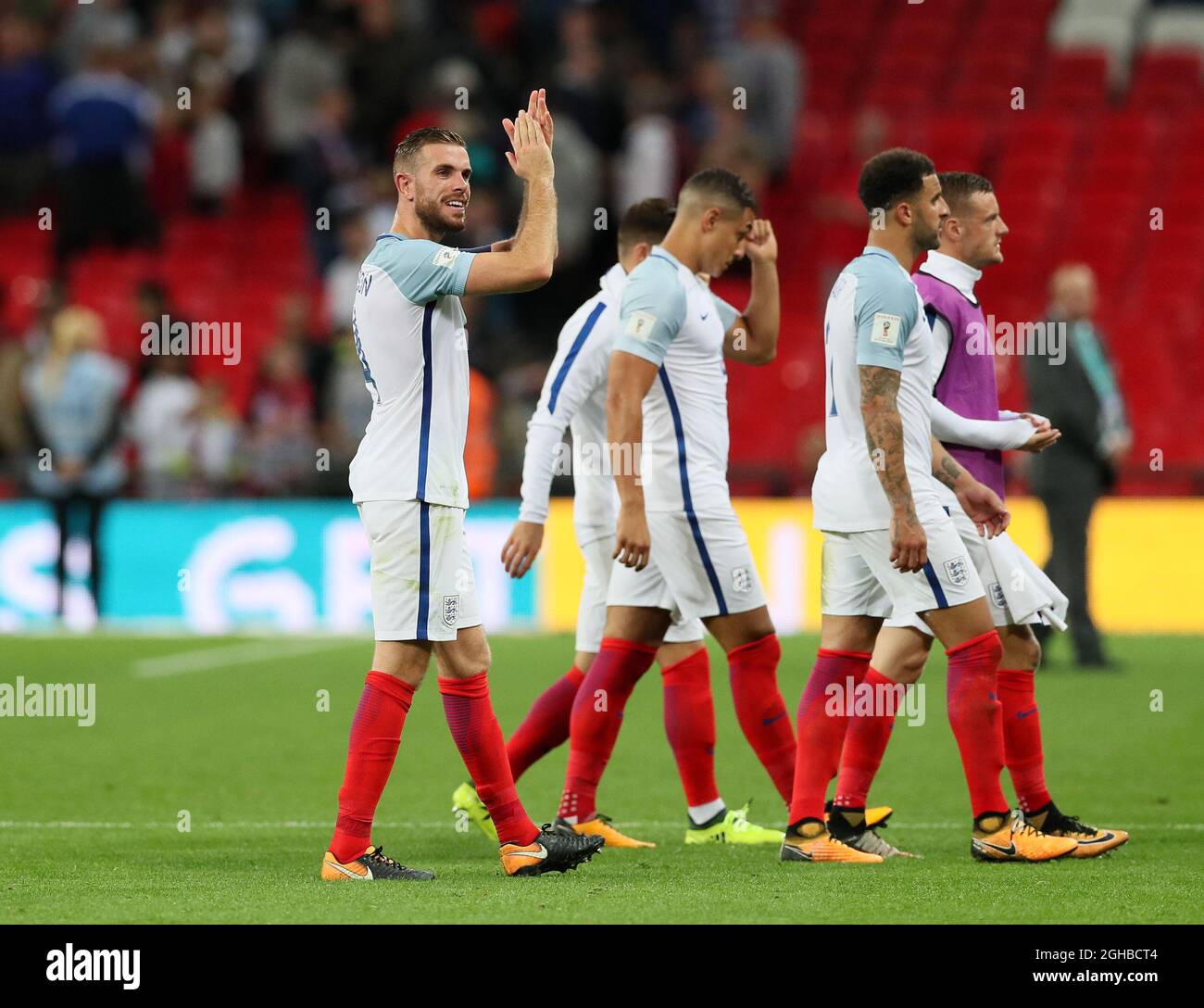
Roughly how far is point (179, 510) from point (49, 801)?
7890 mm

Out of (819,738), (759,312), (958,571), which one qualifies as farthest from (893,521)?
(759,312)

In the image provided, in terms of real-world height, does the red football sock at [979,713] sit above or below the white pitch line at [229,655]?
above

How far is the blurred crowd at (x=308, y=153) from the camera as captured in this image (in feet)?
53.7

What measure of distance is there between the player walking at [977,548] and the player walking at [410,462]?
1427mm

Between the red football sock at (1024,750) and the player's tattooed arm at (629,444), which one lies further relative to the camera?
the red football sock at (1024,750)

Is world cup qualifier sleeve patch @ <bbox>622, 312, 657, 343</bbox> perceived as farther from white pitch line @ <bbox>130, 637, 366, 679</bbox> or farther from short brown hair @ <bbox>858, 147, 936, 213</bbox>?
white pitch line @ <bbox>130, 637, 366, 679</bbox>

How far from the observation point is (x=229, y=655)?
14422mm

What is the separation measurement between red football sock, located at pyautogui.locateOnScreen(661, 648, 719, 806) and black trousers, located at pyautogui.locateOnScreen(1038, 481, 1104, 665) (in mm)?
6005

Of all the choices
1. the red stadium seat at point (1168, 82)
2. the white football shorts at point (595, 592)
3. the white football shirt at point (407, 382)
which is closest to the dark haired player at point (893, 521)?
the white football shorts at point (595, 592)

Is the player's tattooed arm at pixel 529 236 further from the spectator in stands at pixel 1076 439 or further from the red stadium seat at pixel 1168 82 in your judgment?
the red stadium seat at pixel 1168 82

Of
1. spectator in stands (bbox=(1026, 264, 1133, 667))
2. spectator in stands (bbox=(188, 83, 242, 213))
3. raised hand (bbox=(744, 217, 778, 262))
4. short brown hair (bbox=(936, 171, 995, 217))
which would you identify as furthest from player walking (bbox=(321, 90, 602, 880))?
spectator in stands (bbox=(188, 83, 242, 213))

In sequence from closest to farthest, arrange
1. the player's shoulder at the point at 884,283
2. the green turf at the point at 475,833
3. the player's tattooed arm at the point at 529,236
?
the green turf at the point at 475,833, the player's tattooed arm at the point at 529,236, the player's shoulder at the point at 884,283

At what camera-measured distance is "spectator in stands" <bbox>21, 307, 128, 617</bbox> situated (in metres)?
15.4
